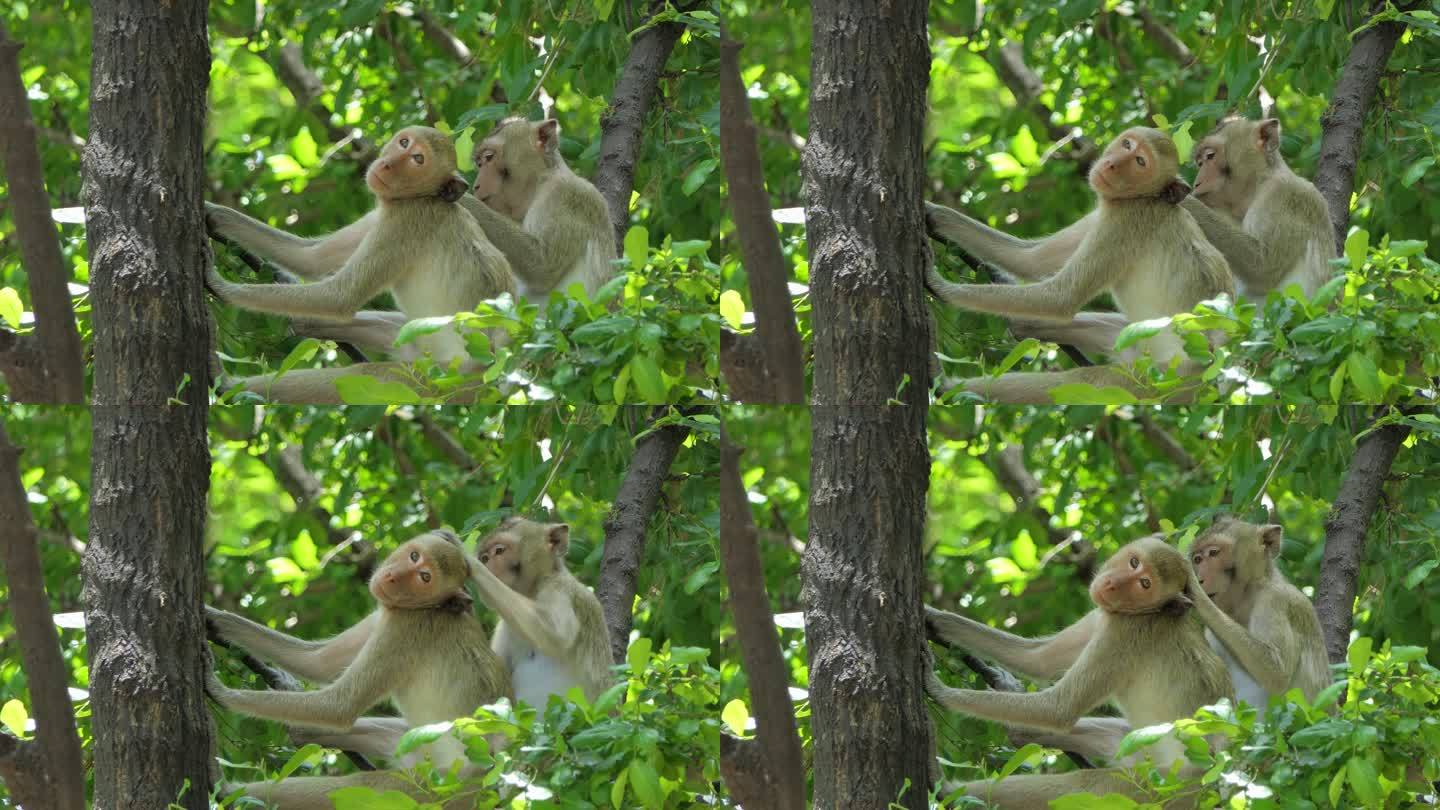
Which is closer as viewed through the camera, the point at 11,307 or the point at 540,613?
the point at 540,613

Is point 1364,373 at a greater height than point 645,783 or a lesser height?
greater

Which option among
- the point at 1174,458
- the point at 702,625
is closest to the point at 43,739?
the point at 702,625

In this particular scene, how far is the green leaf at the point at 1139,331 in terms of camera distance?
586cm

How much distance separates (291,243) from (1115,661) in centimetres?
319

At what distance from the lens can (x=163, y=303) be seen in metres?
5.90

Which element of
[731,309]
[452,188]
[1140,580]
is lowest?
A: [1140,580]

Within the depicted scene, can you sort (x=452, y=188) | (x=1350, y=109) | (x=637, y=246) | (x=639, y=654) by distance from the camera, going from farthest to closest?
(x=1350, y=109), (x=452, y=188), (x=637, y=246), (x=639, y=654)

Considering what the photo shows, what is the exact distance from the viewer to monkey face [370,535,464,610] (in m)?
5.95

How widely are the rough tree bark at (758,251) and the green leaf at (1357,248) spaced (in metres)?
1.93

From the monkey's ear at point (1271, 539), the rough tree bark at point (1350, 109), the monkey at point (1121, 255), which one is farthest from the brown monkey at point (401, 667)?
the rough tree bark at point (1350, 109)

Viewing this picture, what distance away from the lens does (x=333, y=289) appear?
602cm

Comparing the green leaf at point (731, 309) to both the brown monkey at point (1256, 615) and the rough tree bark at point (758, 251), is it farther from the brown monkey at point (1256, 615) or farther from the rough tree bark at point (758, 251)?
the brown monkey at point (1256, 615)

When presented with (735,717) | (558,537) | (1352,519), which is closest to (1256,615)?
(1352,519)

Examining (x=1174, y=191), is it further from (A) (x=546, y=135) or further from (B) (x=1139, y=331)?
(A) (x=546, y=135)
